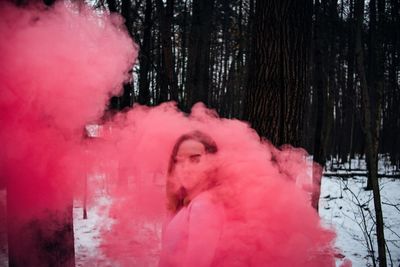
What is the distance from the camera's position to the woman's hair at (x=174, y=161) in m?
2.55

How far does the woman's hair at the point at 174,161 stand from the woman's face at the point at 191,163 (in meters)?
0.04

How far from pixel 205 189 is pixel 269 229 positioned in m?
0.68

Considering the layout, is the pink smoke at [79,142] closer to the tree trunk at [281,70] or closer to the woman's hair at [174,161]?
the woman's hair at [174,161]

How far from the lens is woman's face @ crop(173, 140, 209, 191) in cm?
251

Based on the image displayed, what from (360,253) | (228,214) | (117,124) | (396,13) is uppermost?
(396,13)

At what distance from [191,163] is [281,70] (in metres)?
2.11

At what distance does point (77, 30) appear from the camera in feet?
9.91

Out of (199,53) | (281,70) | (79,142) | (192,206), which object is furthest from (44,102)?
(199,53)

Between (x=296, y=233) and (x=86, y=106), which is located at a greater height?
(x=86, y=106)

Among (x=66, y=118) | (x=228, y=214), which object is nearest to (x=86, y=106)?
(x=66, y=118)

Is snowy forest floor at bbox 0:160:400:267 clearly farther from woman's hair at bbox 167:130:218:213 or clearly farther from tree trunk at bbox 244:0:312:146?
woman's hair at bbox 167:130:218:213

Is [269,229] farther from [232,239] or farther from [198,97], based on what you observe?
Result: [198,97]

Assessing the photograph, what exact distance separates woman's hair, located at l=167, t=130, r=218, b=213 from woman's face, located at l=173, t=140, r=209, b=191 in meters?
0.04

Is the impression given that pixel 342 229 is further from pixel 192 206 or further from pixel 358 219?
pixel 192 206
